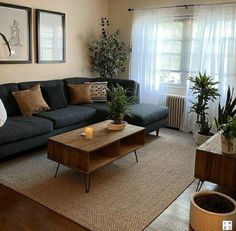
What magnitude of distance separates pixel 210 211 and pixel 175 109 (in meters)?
3.17

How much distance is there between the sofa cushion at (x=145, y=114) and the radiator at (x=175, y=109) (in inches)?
19.5

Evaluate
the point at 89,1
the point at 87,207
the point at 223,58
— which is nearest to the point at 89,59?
the point at 89,1

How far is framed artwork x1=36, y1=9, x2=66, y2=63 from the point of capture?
4.50m

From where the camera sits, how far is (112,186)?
2.86 m

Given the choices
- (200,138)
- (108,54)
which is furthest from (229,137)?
(108,54)

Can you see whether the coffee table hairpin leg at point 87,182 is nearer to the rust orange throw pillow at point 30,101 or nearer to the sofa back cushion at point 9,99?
the rust orange throw pillow at point 30,101

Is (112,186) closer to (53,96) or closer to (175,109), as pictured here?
(53,96)

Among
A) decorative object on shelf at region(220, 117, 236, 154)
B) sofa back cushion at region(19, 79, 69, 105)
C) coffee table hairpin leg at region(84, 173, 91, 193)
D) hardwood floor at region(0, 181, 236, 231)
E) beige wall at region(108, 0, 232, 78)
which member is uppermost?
beige wall at region(108, 0, 232, 78)

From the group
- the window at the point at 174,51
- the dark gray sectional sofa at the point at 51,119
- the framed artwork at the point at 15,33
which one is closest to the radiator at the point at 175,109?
the window at the point at 174,51

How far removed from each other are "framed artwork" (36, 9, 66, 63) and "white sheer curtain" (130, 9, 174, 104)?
1.37 meters

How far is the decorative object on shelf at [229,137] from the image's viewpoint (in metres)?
2.37

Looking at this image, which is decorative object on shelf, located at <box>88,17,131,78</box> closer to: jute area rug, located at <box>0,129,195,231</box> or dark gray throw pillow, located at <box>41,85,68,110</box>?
dark gray throw pillow, located at <box>41,85,68,110</box>

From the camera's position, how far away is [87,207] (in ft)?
8.08

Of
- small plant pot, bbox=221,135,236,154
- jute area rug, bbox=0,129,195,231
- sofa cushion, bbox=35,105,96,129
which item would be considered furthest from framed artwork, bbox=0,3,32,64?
small plant pot, bbox=221,135,236,154
